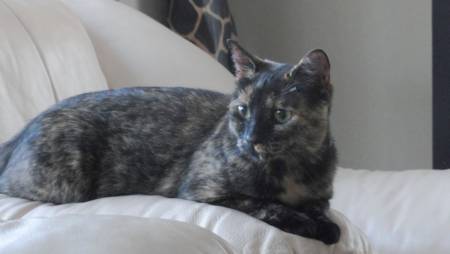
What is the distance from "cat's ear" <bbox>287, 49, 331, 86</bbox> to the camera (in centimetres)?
108

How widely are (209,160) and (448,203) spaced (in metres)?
0.49

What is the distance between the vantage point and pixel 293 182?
114 centimetres

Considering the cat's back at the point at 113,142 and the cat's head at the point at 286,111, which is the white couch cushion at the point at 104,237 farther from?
the cat's back at the point at 113,142

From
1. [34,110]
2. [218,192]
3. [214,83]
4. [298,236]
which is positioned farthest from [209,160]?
[214,83]

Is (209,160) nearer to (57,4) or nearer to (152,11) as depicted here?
(57,4)

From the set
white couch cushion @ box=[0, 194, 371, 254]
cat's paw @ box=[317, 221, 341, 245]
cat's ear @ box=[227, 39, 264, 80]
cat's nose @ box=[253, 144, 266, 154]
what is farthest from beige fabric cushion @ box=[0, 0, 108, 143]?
cat's paw @ box=[317, 221, 341, 245]

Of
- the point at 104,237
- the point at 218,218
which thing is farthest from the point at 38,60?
the point at 104,237

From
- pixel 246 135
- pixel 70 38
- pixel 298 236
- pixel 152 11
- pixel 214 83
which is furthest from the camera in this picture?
pixel 152 11

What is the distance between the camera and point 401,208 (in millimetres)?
1367

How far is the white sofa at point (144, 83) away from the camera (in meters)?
0.94

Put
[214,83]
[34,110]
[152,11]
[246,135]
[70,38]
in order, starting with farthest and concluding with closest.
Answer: [152,11]
[214,83]
[70,38]
[34,110]
[246,135]

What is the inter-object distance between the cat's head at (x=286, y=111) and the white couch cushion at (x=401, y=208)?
306 mm

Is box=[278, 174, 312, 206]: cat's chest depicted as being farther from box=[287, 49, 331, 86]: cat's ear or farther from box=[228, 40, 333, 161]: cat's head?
box=[287, 49, 331, 86]: cat's ear

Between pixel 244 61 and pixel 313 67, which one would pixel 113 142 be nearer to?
pixel 244 61
